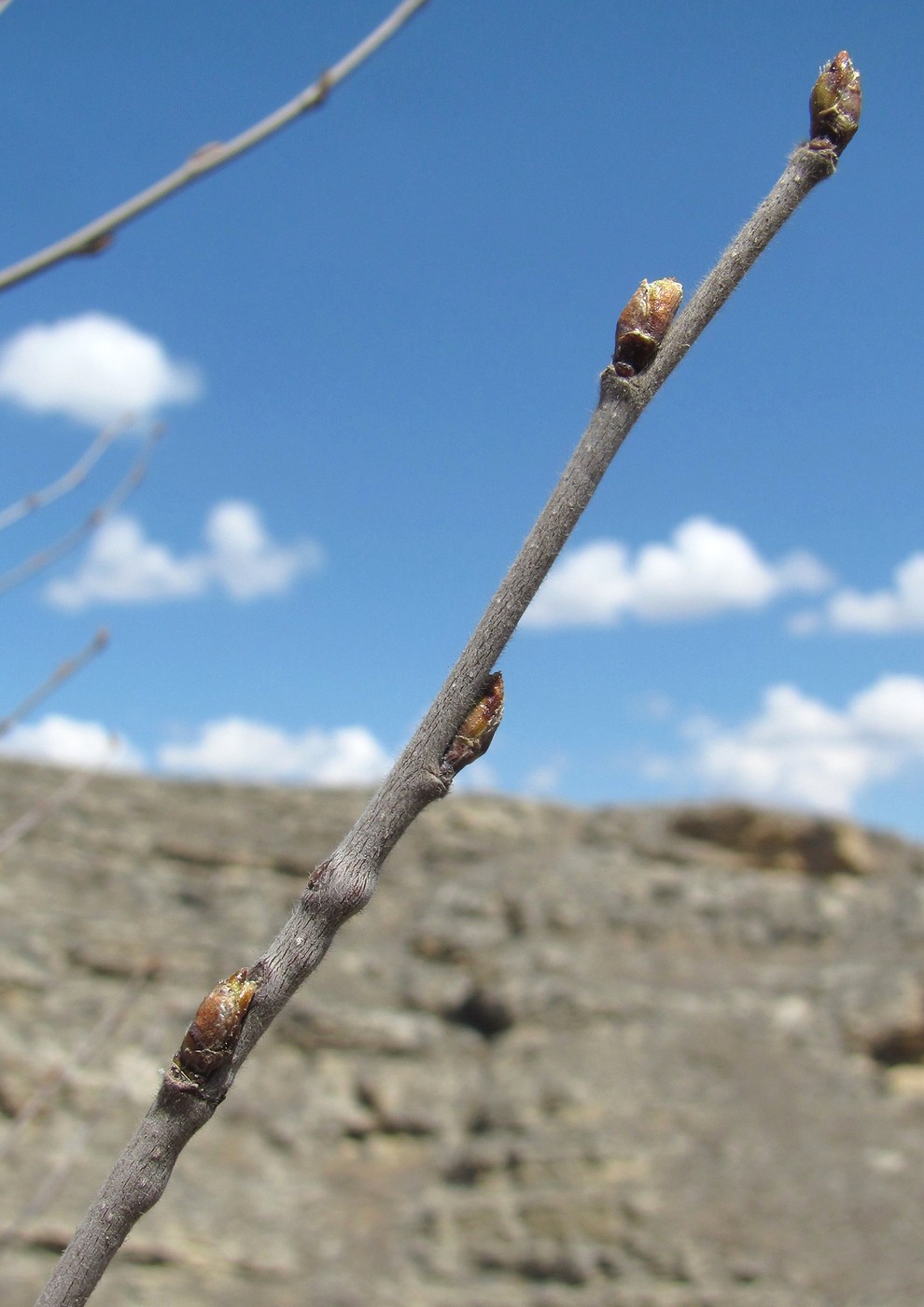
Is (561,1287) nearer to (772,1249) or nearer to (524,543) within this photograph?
(772,1249)

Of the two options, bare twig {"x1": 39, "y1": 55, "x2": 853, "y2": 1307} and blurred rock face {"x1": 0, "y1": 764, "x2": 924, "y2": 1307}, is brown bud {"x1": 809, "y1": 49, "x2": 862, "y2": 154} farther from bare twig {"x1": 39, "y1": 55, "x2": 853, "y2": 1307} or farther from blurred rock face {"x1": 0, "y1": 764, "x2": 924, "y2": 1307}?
blurred rock face {"x1": 0, "y1": 764, "x2": 924, "y2": 1307}

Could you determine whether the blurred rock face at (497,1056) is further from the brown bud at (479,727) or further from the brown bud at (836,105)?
the brown bud at (836,105)

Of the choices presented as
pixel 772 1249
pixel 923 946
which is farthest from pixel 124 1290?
pixel 923 946

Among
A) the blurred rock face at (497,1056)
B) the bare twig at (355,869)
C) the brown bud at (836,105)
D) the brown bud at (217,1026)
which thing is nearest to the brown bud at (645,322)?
the bare twig at (355,869)

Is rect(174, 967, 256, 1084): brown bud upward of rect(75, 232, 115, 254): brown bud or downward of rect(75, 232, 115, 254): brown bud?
downward

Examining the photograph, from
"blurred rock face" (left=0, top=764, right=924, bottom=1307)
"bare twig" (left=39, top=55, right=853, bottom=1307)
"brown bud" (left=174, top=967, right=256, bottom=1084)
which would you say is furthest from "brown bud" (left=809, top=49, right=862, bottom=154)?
"blurred rock face" (left=0, top=764, right=924, bottom=1307)
